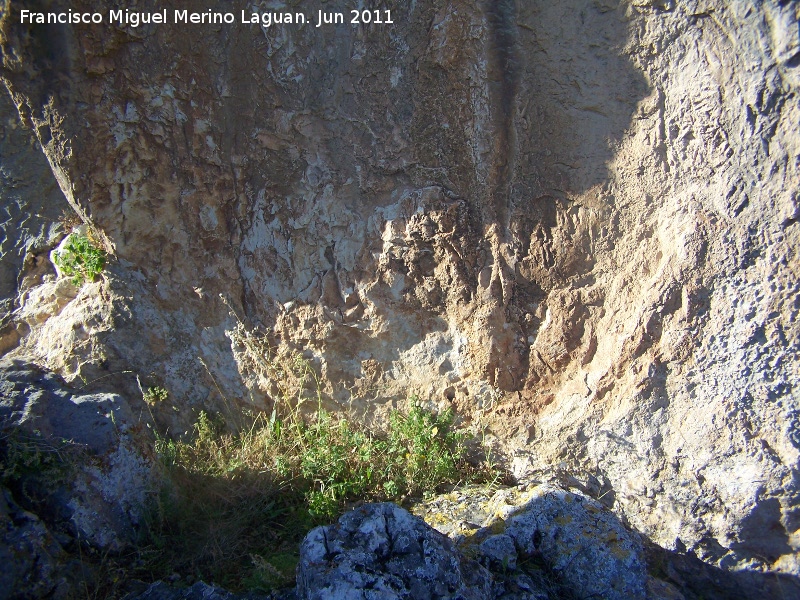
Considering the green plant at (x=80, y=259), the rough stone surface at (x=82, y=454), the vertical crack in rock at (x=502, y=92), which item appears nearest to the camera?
the rough stone surface at (x=82, y=454)

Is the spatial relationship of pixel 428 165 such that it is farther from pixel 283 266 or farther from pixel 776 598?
pixel 776 598

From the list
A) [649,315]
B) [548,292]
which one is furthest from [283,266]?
[649,315]

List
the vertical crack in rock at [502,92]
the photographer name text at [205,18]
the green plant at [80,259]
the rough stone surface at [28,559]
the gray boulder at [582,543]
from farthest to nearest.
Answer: the green plant at [80,259]
the photographer name text at [205,18]
the vertical crack in rock at [502,92]
the gray boulder at [582,543]
the rough stone surface at [28,559]

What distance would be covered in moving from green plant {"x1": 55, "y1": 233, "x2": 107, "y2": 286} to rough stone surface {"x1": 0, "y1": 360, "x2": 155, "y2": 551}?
2.45 feet

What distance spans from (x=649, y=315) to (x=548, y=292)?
0.53 meters

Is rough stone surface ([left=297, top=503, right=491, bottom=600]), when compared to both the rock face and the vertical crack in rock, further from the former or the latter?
the vertical crack in rock

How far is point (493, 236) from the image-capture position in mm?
3191

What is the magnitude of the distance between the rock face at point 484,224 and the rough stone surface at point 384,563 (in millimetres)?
998

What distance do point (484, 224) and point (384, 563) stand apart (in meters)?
1.74

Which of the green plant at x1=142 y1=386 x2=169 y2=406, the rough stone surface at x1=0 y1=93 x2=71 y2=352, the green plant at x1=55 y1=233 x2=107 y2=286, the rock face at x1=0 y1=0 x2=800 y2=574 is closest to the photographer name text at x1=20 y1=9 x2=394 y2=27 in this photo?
the rock face at x1=0 y1=0 x2=800 y2=574

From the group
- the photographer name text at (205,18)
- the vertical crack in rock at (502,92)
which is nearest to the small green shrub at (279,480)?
the vertical crack in rock at (502,92)

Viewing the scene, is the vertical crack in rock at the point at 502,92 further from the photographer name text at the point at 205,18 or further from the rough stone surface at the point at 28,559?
the rough stone surface at the point at 28,559

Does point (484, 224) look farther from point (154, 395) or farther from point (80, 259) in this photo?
point (80, 259)

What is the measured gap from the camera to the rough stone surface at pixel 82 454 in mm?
2812
